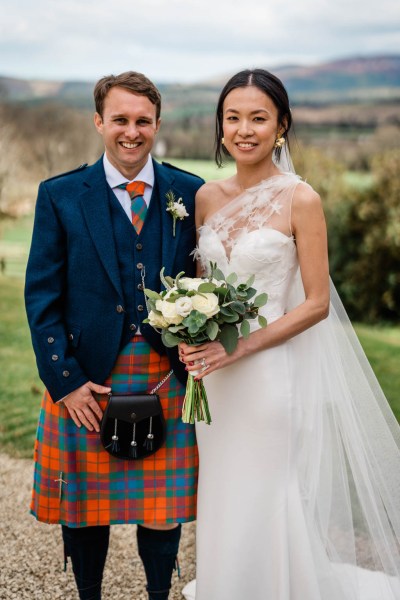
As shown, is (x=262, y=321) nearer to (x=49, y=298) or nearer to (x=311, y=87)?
(x=49, y=298)

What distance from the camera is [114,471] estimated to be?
114 inches

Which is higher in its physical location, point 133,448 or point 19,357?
point 133,448

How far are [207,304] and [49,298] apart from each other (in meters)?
0.70

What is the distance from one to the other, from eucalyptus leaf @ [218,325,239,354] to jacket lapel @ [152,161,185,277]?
1.22ft

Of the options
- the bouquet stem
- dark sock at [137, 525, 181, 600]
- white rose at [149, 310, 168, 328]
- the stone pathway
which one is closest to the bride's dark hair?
white rose at [149, 310, 168, 328]

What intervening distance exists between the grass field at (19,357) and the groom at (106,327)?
2.49 meters

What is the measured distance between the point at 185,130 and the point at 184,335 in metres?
10.1

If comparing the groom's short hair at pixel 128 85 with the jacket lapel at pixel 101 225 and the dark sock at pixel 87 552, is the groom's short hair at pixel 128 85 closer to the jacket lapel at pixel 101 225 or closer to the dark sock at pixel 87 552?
the jacket lapel at pixel 101 225

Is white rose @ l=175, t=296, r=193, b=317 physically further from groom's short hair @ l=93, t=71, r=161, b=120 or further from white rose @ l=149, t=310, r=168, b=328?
groom's short hair @ l=93, t=71, r=161, b=120

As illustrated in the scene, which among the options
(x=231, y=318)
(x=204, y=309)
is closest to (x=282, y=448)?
(x=231, y=318)

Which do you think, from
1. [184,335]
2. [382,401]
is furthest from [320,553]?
[184,335]

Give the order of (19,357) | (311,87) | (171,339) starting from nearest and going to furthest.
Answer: (171,339) → (19,357) → (311,87)

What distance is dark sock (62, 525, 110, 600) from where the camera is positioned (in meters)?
2.95

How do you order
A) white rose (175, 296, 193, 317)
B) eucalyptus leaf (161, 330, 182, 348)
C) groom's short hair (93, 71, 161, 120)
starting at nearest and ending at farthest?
white rose (175, 296, 193, 317) < eucalyptus leaf (161, 330, 182, 348) < groom's short hair (93, 71, 161, 120)
